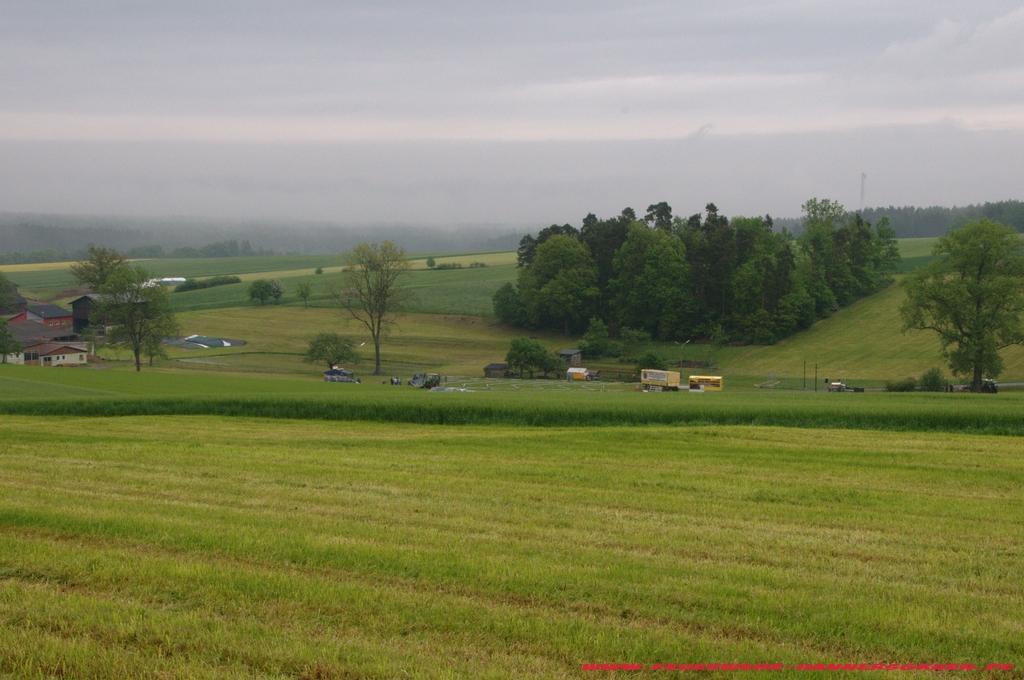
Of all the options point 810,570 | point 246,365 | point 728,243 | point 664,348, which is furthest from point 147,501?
point 728,243

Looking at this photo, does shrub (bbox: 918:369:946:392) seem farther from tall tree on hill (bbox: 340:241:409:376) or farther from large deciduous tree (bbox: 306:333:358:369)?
large deciduous tree (bbox: 306:333:358:369)

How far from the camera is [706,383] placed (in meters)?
63.9

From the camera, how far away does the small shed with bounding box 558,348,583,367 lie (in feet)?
259

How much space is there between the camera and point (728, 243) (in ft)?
296

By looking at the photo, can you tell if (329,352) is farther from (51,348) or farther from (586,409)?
(586,409)

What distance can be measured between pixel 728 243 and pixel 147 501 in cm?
8141

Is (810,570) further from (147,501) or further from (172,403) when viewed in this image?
(172,403)

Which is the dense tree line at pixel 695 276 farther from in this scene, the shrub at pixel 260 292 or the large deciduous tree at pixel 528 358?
the shrub at pixel 260 292

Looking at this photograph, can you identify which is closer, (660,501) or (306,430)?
(660,501)

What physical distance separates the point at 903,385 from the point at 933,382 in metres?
1.91

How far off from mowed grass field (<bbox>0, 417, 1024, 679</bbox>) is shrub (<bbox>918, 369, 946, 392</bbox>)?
4107cm

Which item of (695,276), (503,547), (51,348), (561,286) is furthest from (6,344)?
(503,547)

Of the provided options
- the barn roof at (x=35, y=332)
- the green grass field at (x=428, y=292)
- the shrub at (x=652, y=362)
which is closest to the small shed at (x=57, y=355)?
the barn roof at (x=35, y=332)

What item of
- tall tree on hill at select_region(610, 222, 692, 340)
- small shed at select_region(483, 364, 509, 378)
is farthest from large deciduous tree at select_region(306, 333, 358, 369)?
tall tree on hill at select_region(610, 222, 692, 340)
